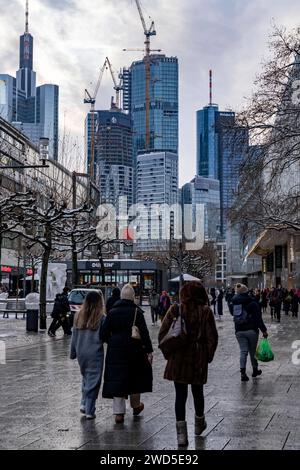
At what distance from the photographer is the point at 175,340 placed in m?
7.47

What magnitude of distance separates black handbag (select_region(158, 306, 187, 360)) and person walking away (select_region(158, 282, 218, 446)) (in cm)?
4

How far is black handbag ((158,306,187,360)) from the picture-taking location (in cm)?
747

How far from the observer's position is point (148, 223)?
106 m

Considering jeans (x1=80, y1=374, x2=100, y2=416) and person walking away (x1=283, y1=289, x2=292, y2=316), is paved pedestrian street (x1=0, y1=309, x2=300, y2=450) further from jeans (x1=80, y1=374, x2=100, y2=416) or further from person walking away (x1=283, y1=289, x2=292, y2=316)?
person walking away (x1=283, y1=289, x2=292, y2=316)

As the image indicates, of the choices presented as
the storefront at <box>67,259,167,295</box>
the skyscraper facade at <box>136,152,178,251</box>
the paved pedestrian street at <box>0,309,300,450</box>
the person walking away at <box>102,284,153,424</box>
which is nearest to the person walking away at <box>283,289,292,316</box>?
the storefront at <box>67,259,167,295</box>

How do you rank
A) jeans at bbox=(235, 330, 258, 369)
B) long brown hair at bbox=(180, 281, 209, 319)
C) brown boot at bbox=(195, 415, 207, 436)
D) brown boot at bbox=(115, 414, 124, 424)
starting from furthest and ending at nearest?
jeans at bbox=(235, 330, 258, 369) → brown boot at bbox=(115, 414, 124, 424) → brown boot at bbox=(195, 415, 207, 436) → long brown hair at bbox=(180, 281, 209, 319)

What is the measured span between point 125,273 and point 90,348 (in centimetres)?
4169

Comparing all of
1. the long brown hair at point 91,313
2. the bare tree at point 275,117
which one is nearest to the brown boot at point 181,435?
the long brown hair at point 91,313

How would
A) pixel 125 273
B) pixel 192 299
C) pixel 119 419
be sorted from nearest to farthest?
pixel 192 299, pixel 119 419, pixel 125 273

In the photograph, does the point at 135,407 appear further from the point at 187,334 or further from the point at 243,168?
the point at 243,168

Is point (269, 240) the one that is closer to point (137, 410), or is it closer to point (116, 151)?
point (137, 410)

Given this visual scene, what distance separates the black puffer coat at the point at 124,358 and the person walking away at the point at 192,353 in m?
0.87

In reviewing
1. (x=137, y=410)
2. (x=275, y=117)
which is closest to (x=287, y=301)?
(x=275, y=117)

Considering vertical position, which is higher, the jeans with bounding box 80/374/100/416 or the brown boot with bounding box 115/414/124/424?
the jeans with bounding box 80/374/100/416
